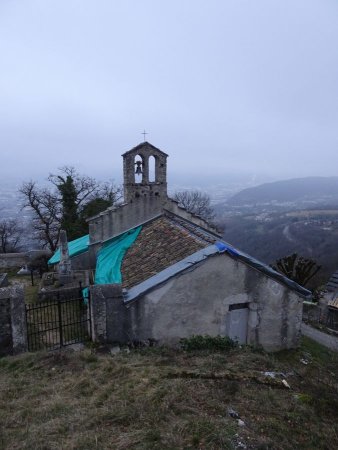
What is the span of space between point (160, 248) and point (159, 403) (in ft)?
24.2

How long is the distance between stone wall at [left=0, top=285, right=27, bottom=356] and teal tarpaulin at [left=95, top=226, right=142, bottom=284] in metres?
3.61

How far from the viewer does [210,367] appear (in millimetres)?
7504

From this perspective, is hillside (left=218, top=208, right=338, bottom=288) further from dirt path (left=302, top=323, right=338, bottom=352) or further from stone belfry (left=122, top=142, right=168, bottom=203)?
stone belfry (left=122, top=142, right=168, bottom=203)

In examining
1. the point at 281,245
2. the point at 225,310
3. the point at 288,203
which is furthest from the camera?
the point at 288,203

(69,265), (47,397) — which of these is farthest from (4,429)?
(69,265)

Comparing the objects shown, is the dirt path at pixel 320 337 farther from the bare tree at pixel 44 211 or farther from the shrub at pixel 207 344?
the bare tree at pixel 44 211

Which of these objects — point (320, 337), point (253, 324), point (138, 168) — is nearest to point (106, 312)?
point (253, 324)

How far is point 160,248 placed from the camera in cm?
1277

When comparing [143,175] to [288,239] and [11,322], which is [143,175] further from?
[288,239]

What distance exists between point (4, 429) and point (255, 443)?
3753 millimetres

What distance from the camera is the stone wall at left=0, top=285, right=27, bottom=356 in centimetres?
919

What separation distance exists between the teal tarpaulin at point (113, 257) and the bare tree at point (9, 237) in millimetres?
21753

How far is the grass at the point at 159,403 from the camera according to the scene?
4.86m

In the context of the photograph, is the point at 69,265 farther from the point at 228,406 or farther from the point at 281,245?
the point at 281,245
